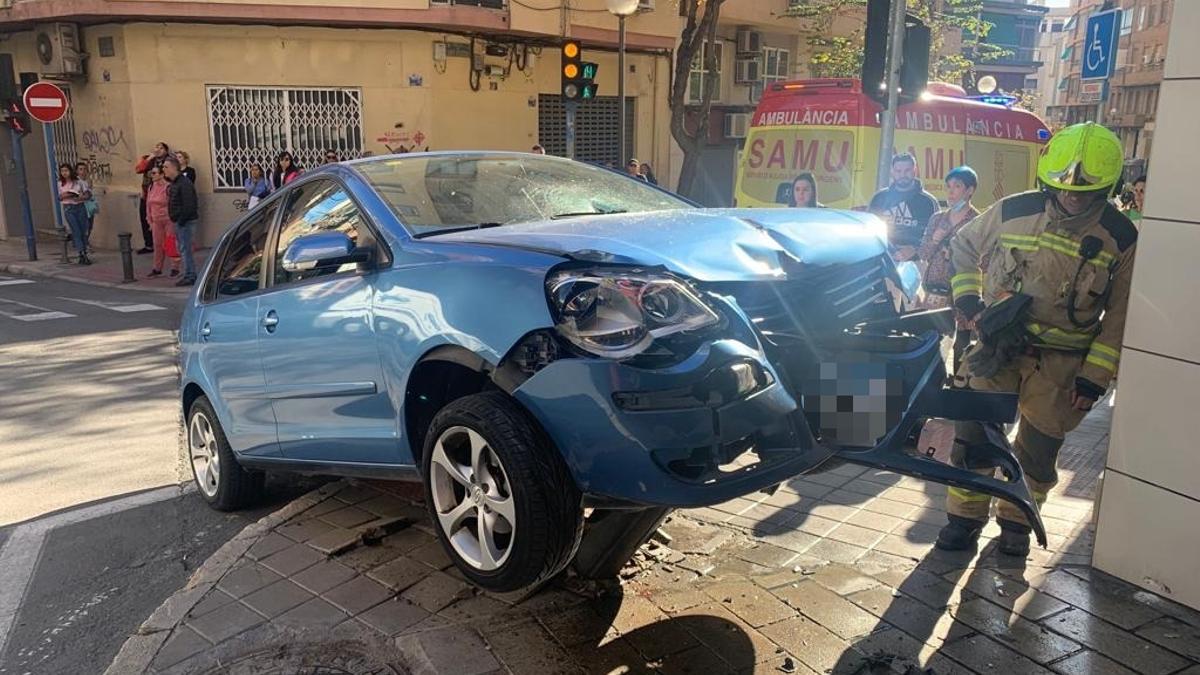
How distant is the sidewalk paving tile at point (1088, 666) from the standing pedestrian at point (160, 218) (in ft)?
44.3

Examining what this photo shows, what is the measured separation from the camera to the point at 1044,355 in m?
3.80

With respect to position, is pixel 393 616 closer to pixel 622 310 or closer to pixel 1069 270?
pixel 622 310

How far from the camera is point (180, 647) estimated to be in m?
3.17

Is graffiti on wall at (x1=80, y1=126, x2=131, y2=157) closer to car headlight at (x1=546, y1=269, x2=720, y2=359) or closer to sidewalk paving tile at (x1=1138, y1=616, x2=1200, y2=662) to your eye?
→ car headlight at (x1=546, y1=269, x2=720, y2=359)

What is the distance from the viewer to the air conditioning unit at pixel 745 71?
78.0ft

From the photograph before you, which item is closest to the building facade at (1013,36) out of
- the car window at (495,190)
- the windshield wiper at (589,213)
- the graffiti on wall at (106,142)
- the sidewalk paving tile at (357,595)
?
the graffiti on wall at (106,142)

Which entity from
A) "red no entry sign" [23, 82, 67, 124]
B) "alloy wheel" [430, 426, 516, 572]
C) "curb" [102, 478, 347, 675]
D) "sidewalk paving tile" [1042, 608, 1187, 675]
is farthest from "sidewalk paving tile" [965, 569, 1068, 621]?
"red no entry sign" [23, 82, 67, 124]

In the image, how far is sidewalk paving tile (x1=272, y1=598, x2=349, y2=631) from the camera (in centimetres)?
327

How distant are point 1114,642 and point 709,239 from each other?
6.29 ft

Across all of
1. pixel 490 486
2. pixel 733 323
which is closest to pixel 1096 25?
pixel 733 323

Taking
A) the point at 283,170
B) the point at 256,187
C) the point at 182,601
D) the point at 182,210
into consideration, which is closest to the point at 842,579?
the point at 182,601

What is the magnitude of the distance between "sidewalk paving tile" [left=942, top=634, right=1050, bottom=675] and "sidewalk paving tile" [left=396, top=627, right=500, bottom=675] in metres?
1.50

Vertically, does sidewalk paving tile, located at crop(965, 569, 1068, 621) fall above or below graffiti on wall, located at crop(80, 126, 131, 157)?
below

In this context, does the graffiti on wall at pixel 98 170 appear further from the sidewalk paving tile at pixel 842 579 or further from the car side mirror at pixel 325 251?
the sidewalk paving tile at pixel 842 579
